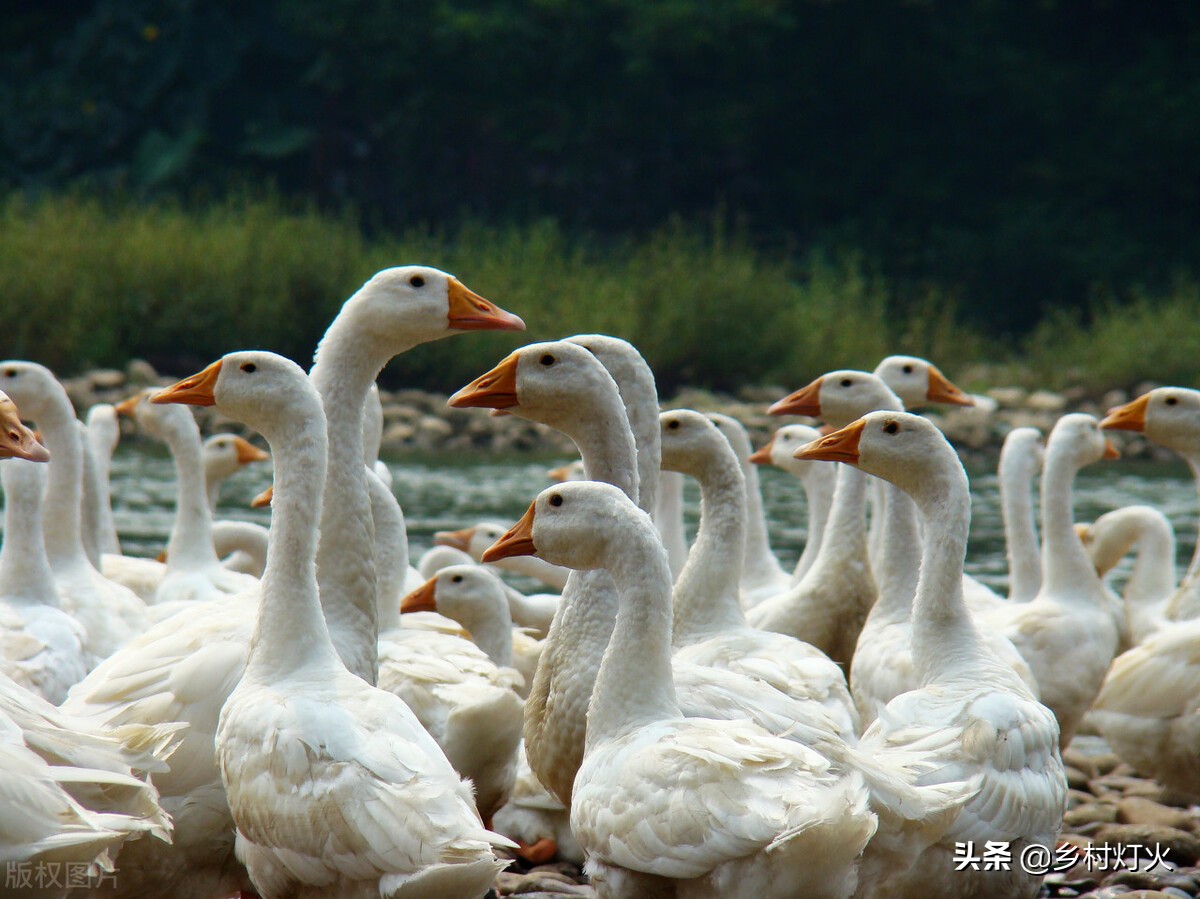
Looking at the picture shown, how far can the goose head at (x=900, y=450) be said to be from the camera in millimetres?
4676

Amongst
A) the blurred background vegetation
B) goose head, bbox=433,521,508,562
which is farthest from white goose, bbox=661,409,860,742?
the blurred background vegetation

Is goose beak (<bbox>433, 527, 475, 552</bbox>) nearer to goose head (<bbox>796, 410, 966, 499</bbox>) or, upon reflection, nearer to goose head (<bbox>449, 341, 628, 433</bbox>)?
goose head (<bbox>449, 341, 628, 433</bbox>)

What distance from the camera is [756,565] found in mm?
7316

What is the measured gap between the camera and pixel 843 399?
6129mm

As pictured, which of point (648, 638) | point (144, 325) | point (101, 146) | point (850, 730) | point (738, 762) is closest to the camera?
point (738, 762)

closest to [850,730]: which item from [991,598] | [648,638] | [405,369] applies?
[648,638]

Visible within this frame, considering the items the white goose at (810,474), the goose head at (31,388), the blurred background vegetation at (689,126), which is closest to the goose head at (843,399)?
the white goose at (810,474)

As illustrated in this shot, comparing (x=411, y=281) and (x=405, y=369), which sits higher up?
(x=411, y=281)

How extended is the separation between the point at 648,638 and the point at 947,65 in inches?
1163

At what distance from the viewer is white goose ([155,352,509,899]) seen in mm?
3393

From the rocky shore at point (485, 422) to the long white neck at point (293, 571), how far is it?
46.2 ft

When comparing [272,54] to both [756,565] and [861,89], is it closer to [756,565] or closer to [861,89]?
[861,89]

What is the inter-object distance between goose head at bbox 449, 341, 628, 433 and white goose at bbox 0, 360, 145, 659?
2.06 m

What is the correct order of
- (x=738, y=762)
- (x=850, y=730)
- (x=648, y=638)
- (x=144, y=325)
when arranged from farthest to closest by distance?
(x=144, y=325) < (x=850, y=730) < (x=648, y=638) < (x=738, y=762)
